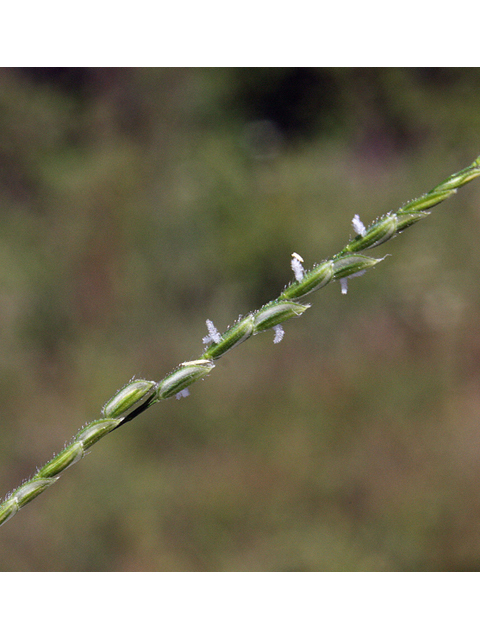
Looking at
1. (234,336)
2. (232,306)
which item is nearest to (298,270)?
(234,336)

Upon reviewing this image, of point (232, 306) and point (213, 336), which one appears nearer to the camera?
point (213, 336)

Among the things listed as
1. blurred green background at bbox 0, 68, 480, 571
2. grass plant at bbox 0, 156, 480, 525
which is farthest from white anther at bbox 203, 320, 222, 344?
blurred green background at bbox 0, 68, 480, 571

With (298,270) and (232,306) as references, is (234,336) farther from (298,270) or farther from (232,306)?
(232,306)

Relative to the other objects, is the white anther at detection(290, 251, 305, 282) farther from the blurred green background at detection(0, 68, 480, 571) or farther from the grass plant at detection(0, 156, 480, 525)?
the blurred green background at detection(0, 68, 480, 571)

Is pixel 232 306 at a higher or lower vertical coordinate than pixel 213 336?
higher

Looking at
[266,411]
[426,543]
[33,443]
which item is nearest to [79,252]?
[33,443]

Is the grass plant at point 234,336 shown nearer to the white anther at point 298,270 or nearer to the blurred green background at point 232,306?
the white anther at point 298,270
